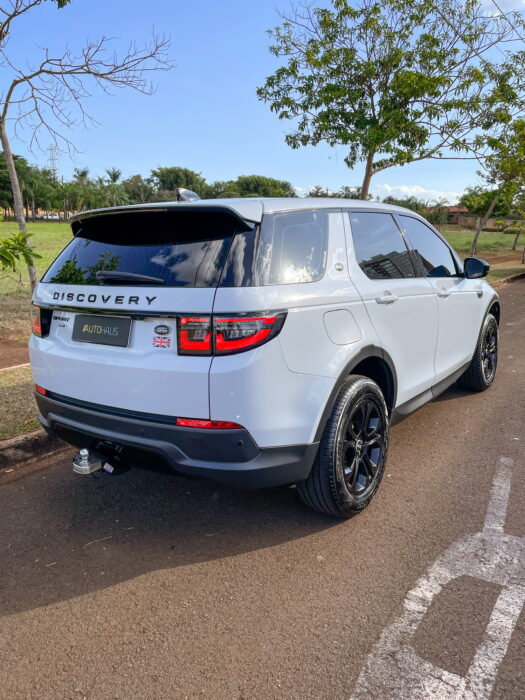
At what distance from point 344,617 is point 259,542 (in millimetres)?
692

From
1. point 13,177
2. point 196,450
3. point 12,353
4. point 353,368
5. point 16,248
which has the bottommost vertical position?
point 12,353

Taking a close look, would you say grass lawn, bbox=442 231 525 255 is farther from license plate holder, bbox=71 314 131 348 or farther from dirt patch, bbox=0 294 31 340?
license plate holder, bbox=71 314 131 348

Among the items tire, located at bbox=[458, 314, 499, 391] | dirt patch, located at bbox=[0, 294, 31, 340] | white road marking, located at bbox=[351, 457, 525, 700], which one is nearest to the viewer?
white road marking, located at bbox=[351, 457, 525, 700]

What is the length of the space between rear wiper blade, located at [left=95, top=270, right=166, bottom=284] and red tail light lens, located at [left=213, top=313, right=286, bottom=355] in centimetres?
40

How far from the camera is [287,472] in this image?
8.44ft

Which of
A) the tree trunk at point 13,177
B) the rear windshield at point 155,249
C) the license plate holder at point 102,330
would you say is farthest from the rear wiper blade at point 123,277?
the tree trunk at point 13,177

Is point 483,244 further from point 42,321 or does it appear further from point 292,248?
point 42,321

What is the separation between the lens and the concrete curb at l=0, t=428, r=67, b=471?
3.80 m

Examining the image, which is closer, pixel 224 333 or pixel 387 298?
pixel 224 333

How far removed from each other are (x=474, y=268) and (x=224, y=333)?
10.1 feet

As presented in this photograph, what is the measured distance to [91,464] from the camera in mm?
2795

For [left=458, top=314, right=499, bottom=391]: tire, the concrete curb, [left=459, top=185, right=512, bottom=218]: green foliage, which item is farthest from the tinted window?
[left=459, top=185, right=512, bottom=218]: green foliage

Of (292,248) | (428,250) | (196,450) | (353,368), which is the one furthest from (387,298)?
(196,450)

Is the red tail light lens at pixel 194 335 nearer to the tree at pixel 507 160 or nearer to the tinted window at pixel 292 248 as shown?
the tinted window at pixel 292 248
